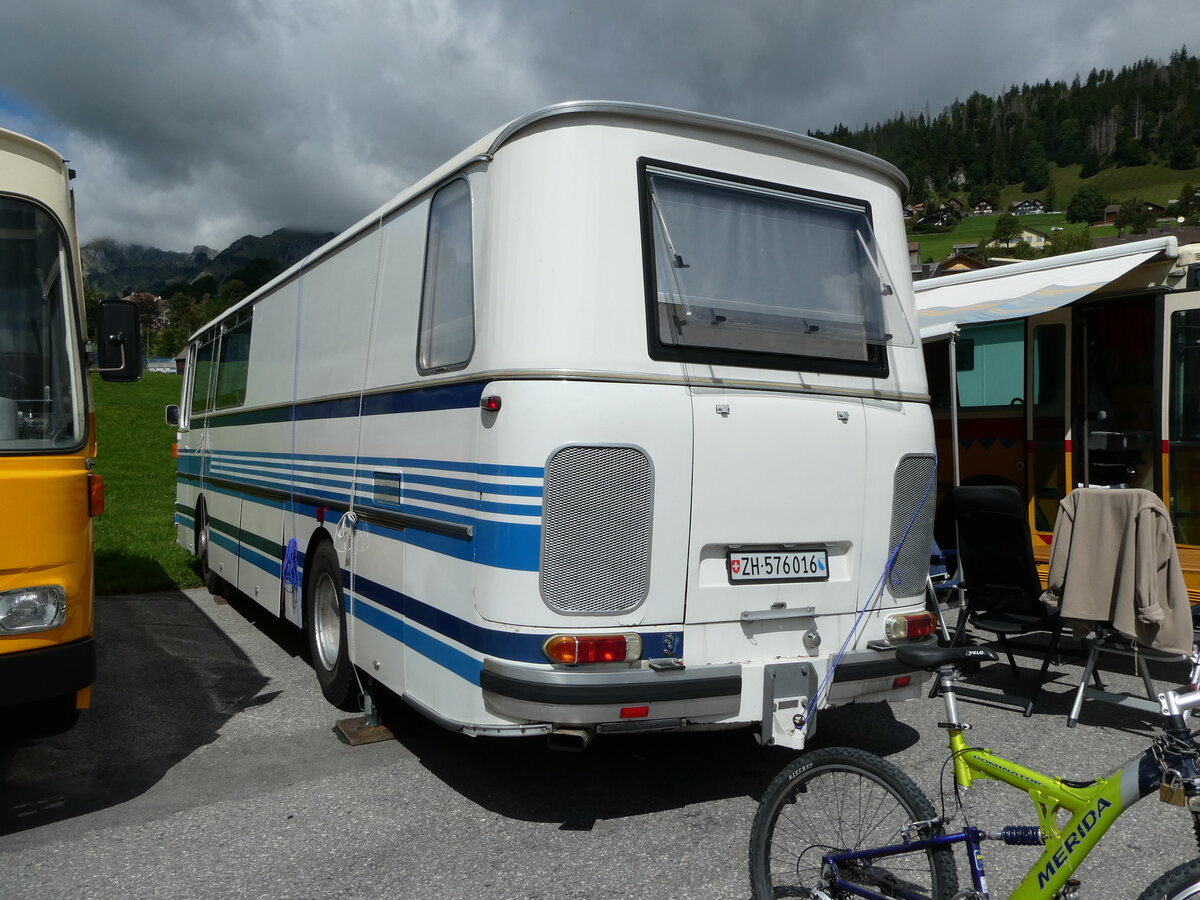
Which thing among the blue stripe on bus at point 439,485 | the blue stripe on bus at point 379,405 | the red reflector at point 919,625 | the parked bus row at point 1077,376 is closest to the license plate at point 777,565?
the red reflector at point 919,625

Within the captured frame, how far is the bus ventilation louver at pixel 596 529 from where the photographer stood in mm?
3916

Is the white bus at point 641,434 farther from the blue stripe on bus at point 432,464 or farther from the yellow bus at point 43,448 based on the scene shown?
the yellow bus at point 43,448

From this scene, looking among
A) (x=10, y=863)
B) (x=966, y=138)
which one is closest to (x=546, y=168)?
(x=10, y=863)

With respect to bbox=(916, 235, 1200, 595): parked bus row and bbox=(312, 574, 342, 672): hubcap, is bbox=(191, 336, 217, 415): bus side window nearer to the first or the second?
bbox=(312, 574, 342, 672): hubcap

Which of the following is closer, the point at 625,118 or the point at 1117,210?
the point at 625,118

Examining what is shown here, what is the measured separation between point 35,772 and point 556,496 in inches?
127

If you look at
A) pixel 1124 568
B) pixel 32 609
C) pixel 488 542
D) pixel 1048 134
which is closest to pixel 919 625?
pixel 1124 568

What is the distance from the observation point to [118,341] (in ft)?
16.6

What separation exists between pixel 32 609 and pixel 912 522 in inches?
150

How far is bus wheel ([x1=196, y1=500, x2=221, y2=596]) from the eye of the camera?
32.0 feet

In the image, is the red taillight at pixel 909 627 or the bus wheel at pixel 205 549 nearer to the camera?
the red taillight at pixel 909 627

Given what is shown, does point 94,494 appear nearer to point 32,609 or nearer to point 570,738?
point 32,609

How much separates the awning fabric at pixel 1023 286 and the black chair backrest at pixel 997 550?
1917 mm

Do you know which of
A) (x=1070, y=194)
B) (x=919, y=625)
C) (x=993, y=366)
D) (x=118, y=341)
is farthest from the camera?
(x=1070, y=194)
